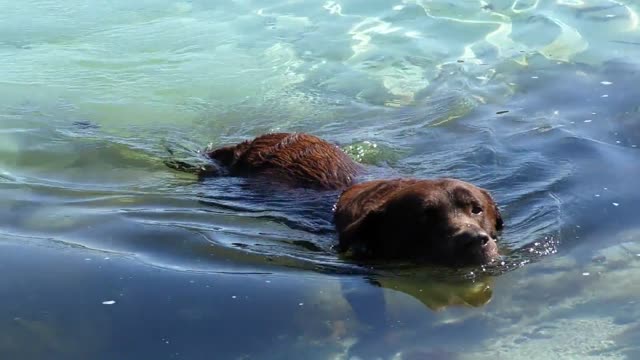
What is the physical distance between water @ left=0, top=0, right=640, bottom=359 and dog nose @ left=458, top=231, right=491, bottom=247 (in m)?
0.18

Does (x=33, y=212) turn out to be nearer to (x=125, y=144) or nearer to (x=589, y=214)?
(x=125, y=144)

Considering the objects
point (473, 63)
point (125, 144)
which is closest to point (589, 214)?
point (125, 144)

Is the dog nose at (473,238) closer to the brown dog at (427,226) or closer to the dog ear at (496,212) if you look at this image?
the brown dog at (427,226)

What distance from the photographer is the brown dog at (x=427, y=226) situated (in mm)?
5801

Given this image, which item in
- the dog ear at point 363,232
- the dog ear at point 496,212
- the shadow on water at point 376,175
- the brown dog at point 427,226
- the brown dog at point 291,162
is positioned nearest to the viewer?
the shadow on water at point 376,175

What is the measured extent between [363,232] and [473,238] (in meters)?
0.71

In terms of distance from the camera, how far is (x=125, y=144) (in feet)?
29.4

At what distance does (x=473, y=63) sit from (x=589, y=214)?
16.4ft

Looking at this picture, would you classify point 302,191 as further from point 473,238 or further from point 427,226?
point 473,238

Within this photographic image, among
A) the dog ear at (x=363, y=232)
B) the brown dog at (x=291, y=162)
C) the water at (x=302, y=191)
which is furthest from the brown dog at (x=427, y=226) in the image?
the brown dog at (x=291, y=162)

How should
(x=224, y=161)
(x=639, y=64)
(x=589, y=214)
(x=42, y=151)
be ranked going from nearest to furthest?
(x=589, y=214), (x=224, y=161), (x=42, y=151), (x=639, y=64)

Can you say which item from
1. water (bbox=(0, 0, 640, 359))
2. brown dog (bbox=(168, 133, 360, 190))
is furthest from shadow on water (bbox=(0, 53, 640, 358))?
brown dog (bbox=(168, 133, 360, 190))

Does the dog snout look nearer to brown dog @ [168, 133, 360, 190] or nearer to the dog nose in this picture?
the dog nose

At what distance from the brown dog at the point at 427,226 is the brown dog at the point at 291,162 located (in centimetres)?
99
